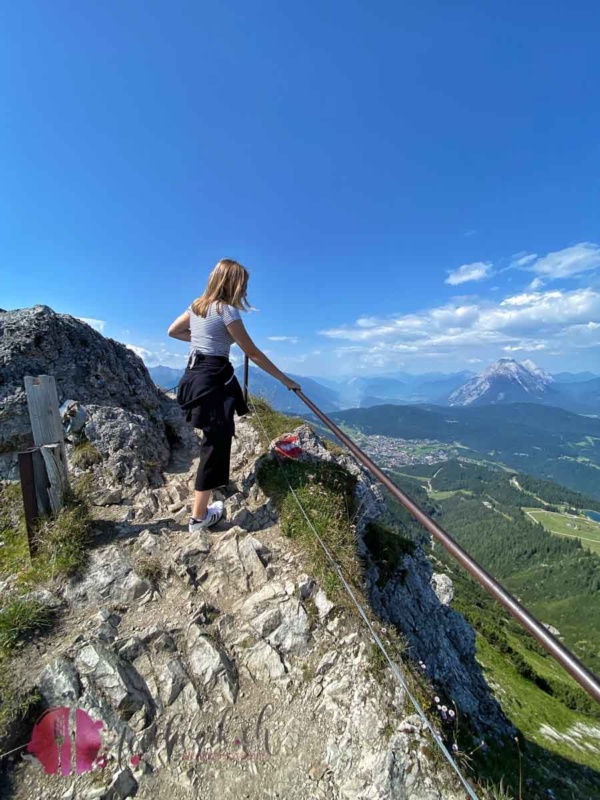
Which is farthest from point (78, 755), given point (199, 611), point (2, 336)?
point (2, 336)

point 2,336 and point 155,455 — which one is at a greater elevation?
point 2,336

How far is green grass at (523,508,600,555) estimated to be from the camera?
152 m

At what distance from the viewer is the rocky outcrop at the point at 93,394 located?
24.2 ft

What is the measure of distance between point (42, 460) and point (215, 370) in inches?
110

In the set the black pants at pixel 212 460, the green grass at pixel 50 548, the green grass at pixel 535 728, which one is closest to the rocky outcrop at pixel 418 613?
the green grass at pixel 535 728

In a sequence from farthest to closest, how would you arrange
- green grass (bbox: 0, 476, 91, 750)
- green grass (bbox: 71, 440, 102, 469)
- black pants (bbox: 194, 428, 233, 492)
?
green grass (bbox: 71, 440, 102, 469) → black pants (bbox: 194, 428, 233, 492) → green grass (bbox: 0, 476, 91, 750)

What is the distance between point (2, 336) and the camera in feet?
26.8

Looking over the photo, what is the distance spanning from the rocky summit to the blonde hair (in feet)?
12.0

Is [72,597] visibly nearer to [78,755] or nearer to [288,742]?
[78,755]

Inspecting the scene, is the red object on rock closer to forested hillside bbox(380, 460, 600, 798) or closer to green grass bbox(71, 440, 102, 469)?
green grass bbox(71, 440, 102, 469)

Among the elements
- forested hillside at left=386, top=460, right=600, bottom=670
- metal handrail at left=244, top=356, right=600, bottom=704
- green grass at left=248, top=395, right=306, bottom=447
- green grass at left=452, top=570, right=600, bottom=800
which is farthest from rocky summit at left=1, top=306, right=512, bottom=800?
forested hillside at left=386, top=460, right=600, bottom=670

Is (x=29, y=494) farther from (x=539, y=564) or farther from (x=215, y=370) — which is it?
(x=539, y=564)

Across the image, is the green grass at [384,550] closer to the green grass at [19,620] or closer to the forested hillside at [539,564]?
the green grass at [19,620]

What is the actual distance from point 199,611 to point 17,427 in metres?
5.73
